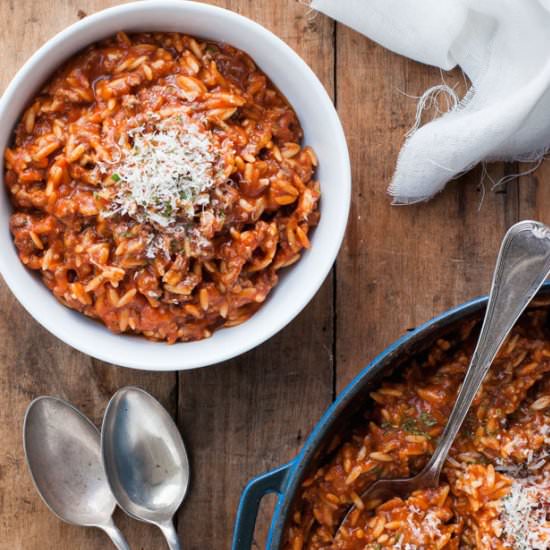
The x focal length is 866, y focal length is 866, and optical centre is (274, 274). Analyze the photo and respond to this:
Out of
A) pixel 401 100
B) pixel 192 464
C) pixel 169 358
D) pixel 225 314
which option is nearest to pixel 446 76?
pixel 401 100

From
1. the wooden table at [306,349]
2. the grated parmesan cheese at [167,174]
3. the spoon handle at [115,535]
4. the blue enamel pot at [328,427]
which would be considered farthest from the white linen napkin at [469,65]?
the spoon handle at [115,535]

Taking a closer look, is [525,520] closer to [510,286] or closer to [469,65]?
[510,286]

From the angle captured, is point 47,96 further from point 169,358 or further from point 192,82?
point 169,358

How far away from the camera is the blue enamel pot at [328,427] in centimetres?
217

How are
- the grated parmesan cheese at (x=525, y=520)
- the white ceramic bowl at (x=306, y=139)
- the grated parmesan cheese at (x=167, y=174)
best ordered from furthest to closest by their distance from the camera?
the grated parmesan cheese at (x=525, y=520) → the white ceramic bowl at (x=306, y=139) → the grated parmesan cheese at (x=167, y=174)

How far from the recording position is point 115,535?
2584mm

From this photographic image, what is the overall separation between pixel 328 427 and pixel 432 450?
406mm

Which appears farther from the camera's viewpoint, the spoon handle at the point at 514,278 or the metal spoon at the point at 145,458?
the metal spoon at the point at 145,458

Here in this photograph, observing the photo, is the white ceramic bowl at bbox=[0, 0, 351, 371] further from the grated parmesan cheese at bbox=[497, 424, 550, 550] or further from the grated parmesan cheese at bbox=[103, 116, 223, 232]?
the grated parmesan cheese at bbox=[497, 424, 550, 550]

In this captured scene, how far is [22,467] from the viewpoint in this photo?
2619 mm

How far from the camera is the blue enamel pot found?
2.17 m

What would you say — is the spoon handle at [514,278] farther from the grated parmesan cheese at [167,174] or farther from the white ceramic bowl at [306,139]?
the grated parmesan cheese at [167,174]

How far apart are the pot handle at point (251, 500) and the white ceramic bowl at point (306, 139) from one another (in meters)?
0.33

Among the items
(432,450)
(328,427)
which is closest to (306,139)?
(328,427)
